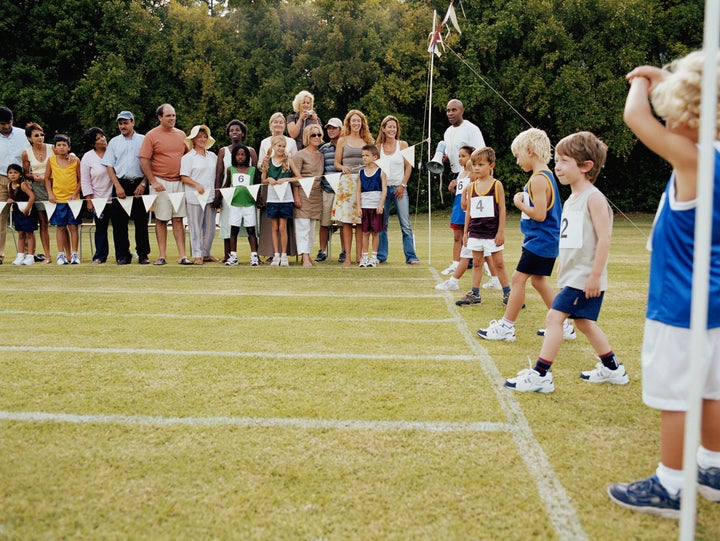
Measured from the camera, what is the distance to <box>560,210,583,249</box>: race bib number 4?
3969mm

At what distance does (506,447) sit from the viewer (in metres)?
3.01

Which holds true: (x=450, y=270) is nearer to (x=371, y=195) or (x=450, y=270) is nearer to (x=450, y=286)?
(x=450, y=286)

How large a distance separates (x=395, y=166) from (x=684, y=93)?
7.85 meters

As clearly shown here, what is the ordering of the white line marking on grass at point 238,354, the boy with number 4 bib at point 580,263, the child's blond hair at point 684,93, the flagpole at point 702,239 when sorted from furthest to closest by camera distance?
the white line marking on grass at point 238,354 → the boy with number 4 bib at point 580,263 → the child's blond hair at point 684,93 → the flagpole at point 702,239

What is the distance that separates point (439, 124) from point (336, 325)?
25.0 m

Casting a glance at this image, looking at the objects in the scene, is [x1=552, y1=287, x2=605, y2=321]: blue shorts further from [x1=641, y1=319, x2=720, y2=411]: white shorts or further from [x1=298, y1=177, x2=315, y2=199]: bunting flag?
[x1=298, y1=177, x2=315, y2=199]: bunting flag

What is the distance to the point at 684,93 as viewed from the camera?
2258mm

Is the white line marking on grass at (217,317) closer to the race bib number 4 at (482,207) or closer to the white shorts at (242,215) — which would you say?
the race bib number 4 at (482,207)

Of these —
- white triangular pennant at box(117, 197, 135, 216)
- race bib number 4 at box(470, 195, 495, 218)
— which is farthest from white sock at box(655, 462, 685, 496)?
white triangular pennant at box(117, 197, 135, 216)

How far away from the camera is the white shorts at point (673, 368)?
2410 millimetres

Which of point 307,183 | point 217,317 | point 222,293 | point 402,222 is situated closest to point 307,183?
point 307,183

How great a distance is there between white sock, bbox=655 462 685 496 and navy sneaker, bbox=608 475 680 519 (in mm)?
19

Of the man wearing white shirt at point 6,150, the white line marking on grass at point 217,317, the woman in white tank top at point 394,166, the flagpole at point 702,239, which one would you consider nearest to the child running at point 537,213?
the white line marking on grass at point 217,317

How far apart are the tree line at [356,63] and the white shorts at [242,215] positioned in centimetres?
1655
